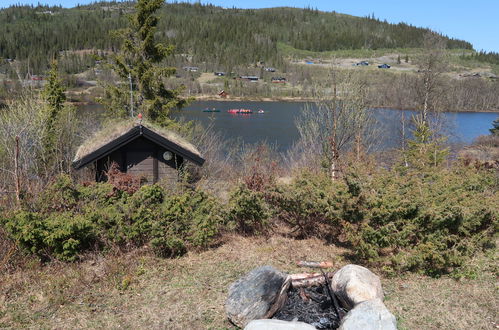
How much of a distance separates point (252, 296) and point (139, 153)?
779cm

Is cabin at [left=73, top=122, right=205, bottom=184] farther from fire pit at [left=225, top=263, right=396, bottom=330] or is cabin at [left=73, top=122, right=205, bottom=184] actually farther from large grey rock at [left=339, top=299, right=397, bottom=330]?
large grey rock at [left=339, top=299, right=397, bottom=330]

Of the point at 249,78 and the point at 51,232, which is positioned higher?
the point at 249,78

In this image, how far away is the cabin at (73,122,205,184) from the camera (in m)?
12.4

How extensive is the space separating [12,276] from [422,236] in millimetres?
8916

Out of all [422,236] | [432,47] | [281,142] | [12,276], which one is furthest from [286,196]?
[281,142]

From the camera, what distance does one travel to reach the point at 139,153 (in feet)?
42.8

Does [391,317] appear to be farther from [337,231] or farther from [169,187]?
[169,187]

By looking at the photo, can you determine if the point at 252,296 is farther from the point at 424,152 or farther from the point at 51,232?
the point at 424,152

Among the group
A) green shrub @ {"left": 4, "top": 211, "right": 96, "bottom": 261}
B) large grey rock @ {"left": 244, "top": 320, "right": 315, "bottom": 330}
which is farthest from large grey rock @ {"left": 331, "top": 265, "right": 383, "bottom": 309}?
green shrub @ {"left": 4, "top": 211, "right": 96, "bottom": 261}

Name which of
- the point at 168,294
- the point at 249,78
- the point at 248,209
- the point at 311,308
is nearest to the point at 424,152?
the point at 248,209

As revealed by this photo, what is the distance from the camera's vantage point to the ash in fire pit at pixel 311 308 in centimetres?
654

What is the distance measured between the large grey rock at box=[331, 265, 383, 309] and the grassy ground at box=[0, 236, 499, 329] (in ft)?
2.11

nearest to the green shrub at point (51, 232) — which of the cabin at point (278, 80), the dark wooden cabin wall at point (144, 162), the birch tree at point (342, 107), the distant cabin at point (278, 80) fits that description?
the dark wooden cabin wall at point (144, 162)

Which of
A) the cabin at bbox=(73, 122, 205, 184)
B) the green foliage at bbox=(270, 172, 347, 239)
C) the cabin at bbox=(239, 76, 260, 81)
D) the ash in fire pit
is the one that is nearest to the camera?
the ash in fire pit
